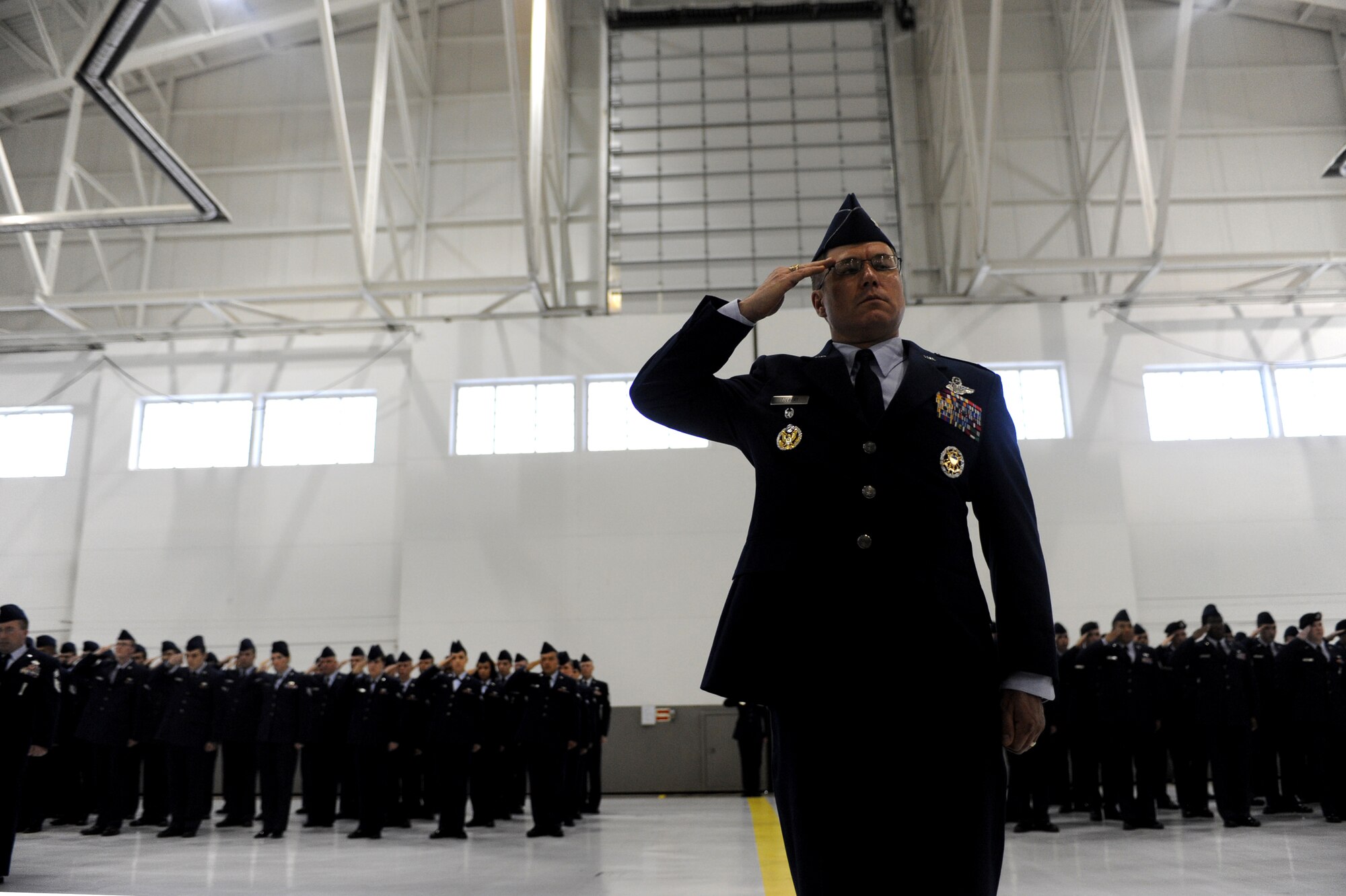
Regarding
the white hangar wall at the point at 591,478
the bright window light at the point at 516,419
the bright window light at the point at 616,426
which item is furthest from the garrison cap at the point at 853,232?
the bright window light at the point at 516,419

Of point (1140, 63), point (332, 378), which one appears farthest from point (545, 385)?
point (1140, 63)

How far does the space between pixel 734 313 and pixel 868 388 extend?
0.36 metres

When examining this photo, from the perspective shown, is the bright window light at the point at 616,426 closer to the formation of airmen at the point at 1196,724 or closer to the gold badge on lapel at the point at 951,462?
the formation of airmen at the point at 1196,724

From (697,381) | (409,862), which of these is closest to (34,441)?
(409,862)

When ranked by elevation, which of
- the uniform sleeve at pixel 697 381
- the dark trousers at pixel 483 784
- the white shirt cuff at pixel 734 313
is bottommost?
the dark trousers at pixel 483 784

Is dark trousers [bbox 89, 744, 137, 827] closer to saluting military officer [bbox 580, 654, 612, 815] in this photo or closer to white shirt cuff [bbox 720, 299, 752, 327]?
saluting military officer [bbox 580, 654, 612, 815]

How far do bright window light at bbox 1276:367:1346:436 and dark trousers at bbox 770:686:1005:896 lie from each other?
1886 cm

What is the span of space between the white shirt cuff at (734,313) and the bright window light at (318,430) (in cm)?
1729

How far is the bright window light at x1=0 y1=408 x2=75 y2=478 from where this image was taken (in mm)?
19328

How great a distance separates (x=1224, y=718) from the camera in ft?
34.4

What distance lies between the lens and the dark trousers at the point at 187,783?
37.2 feet

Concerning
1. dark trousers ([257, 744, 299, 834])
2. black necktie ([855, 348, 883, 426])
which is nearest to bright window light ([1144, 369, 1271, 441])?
dark trousers ([257, 744, 299, 834])

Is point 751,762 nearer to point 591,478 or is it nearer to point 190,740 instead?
point 591,478

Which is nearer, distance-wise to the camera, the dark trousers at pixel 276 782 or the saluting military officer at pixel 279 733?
the dark trousers at pixel 276 782
